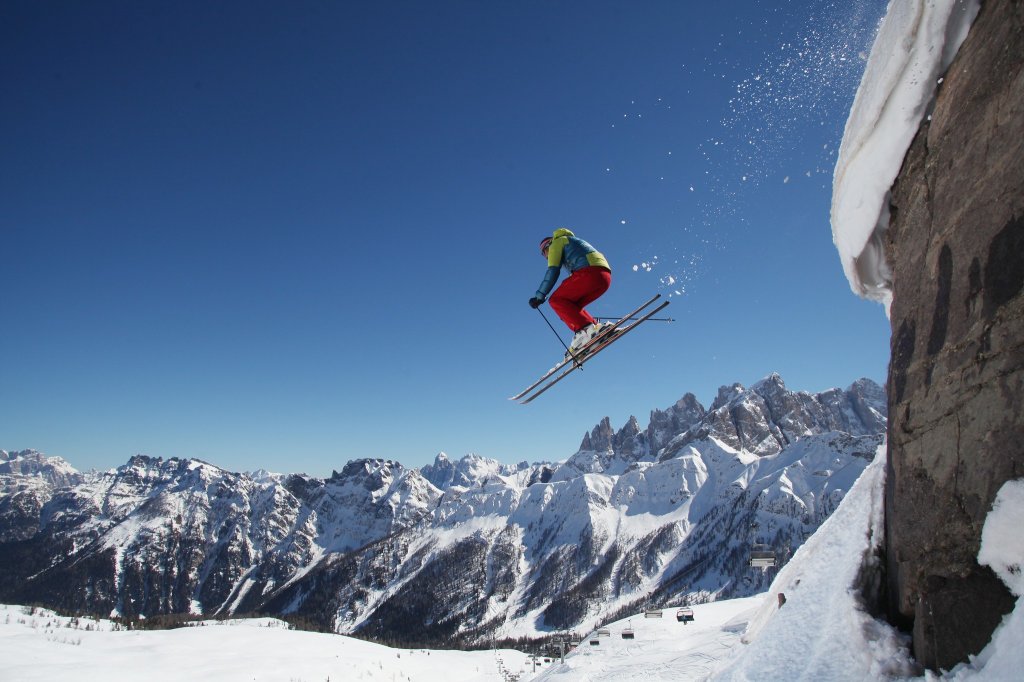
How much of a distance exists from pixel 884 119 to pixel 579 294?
6.40m

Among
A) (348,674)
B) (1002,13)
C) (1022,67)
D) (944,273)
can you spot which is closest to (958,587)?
(944,273)

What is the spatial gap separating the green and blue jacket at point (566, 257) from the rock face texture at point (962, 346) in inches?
227

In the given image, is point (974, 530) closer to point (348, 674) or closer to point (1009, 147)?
point (1009, 147)

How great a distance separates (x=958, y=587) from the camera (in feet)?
14.9

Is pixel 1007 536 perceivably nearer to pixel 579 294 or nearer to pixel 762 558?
pixel 579 294

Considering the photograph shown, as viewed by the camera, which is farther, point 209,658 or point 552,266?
point 209,658

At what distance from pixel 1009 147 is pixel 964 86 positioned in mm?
1054

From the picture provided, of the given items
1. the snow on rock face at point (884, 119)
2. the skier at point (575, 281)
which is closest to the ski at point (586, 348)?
the skier at point (575, 281)

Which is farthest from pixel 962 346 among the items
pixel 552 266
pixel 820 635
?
pixel 552 266

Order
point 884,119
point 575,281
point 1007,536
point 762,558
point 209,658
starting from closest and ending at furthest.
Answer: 1. point 1007,536
2. point 884,119
3. point 575,281
4. point 762,558
5. point 209,658

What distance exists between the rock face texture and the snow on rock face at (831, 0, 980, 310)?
0.18 meters

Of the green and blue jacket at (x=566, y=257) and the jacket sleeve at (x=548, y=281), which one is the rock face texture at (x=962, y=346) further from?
the jacket sleeve at (x=548, y=281)

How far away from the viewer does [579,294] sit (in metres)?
11.4

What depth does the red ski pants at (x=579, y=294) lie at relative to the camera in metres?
11.0
